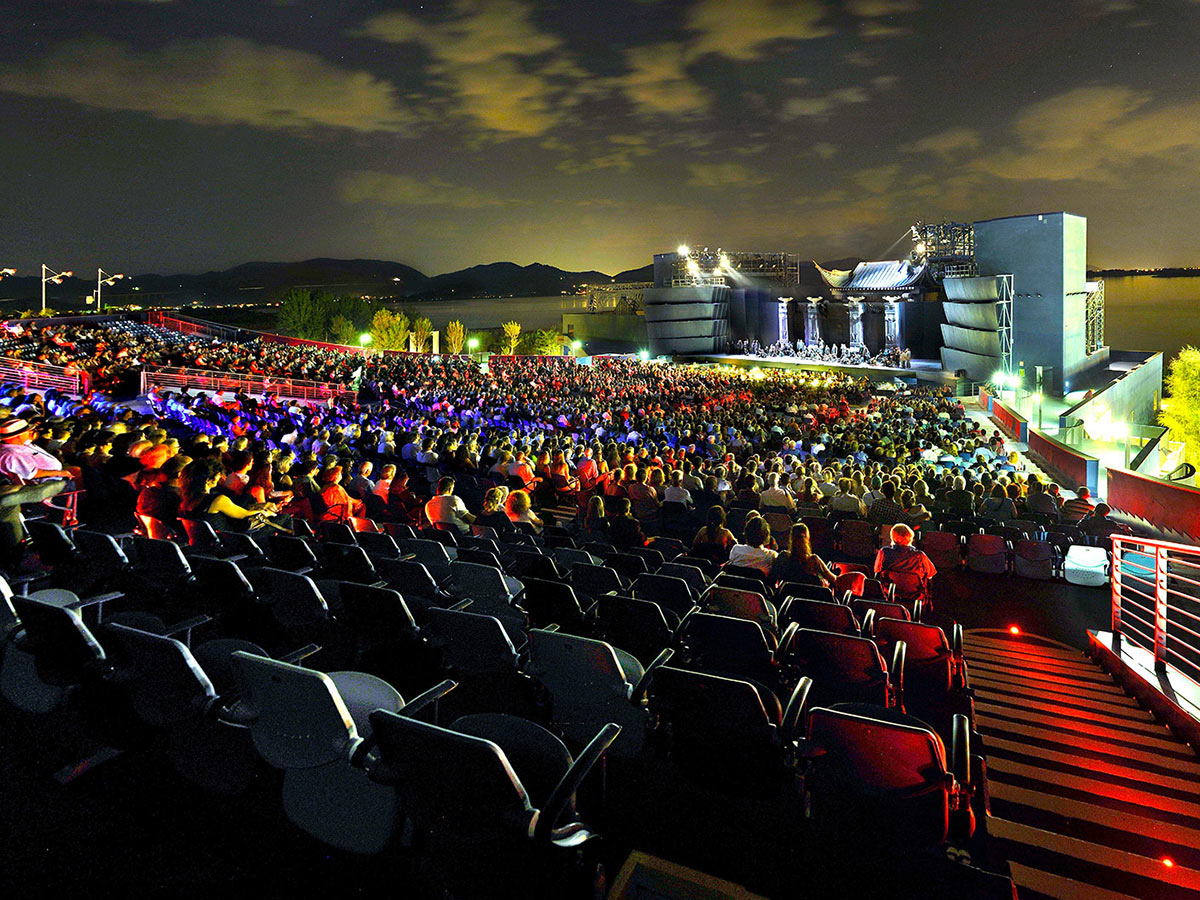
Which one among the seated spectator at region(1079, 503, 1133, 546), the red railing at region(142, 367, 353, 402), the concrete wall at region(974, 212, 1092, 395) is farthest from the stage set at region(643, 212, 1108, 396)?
the red railing at region(142, 367, 353, 402)

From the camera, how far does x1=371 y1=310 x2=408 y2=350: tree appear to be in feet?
311

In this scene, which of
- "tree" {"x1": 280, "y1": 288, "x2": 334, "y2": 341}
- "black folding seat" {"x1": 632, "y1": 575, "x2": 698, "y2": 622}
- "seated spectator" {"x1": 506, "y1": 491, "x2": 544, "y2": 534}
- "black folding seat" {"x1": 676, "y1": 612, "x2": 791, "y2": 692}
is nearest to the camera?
"black folding seat" {"x1": 676, "y1": 612, "x2": 791, "y2": 692}

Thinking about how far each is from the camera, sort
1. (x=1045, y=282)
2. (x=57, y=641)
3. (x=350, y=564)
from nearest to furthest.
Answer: (x=57, y=641) < (x=350, y=564) < (x=1045, y=282)

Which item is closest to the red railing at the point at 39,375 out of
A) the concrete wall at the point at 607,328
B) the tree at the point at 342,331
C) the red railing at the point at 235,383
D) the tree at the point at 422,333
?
the red railing at the point at 235,383

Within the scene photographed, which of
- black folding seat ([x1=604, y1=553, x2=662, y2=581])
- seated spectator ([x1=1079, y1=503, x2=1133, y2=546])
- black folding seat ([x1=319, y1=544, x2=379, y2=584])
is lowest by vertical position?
seated spectator ([x1=1079, y1=503, x2=1133, y2=546])

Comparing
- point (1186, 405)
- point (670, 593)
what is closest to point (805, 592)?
point (670, 593)

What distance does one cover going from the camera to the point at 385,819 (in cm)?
252

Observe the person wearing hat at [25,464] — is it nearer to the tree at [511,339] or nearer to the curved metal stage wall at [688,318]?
the curved metal stage wall at [688,318]

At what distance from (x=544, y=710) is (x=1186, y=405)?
59.7m

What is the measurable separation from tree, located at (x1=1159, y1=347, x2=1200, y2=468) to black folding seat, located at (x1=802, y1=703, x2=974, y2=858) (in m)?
56.4

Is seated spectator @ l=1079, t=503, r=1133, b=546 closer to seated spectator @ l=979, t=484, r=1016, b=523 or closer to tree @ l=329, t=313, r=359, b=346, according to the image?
seated spectator @ l=979, t=484, r=1016, b=523

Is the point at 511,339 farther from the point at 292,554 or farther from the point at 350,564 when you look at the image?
the point at 350,564

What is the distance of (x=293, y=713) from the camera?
252 cm

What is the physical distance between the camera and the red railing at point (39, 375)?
2000cm
